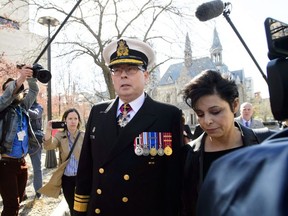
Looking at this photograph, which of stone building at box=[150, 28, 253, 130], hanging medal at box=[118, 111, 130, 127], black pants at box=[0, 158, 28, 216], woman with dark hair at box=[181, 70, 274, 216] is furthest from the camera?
stone building at box=[150, 28, 253, 130]

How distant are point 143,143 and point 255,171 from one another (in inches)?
63.8

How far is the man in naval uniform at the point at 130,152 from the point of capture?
2.05 metres

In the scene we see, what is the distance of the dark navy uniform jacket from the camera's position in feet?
6.72

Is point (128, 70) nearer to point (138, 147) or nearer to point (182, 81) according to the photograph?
point (138, 147)

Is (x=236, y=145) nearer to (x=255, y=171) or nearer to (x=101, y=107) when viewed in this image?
(x=101, y=107)

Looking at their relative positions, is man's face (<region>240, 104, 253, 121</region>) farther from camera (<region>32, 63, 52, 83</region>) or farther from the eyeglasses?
the eyeglasses

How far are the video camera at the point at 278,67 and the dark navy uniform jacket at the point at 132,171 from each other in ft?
4.53

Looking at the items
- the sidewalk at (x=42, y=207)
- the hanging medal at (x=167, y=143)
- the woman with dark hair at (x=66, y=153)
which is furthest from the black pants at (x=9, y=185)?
the hanging medal at (x=167, y=143)

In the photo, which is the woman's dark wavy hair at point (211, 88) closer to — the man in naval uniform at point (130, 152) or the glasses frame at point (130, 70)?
the man in naval uniform at point (130, 152)

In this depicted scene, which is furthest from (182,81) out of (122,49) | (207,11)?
(122,49)

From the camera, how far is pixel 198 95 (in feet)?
6.88

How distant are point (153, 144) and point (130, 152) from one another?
0.58 feet

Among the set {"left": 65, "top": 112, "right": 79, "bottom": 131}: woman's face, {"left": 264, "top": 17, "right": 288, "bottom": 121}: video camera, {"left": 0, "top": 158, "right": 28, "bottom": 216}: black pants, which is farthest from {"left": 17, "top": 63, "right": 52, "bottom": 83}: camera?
{"left": 264, "top": 17, "right": 288, "bottom": 121}: video camera

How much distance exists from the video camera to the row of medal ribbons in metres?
1.39
